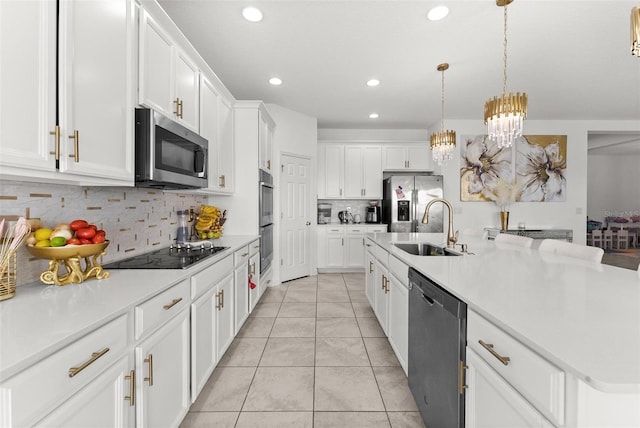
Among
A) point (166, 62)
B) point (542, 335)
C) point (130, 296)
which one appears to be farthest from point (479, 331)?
point (166, 62)

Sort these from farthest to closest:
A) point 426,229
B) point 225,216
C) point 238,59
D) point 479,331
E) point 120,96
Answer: point 426,229, point 225,216, point 238,59, point 120,96, point 479,331

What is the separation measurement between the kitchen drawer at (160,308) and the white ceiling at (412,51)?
218 centimetres

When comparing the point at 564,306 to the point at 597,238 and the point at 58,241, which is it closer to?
the point at 58,241

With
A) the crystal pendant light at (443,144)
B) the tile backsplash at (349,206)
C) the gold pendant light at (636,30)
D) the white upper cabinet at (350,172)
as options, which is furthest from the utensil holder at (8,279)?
the tile backsplash at (349,206)

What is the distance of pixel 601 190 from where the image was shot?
27.1ft

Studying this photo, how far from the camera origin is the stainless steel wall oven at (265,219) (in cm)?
343

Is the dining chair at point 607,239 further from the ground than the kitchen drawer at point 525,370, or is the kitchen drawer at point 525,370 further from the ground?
the kitchen drawer at point 525,370

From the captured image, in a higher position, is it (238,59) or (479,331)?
(238,59)

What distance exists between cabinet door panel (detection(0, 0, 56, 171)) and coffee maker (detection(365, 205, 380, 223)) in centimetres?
495

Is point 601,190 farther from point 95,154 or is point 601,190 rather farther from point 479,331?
point 95,154

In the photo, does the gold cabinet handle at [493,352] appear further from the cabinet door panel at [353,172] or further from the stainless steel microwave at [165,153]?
the cabinet door panel at [353,172]

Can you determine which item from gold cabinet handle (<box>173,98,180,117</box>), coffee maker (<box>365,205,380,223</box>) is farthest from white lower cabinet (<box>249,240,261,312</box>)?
coffee maker (<box>365,205,380,223</box>)

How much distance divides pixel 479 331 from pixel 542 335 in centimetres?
27

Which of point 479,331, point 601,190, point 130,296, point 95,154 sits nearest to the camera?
point 479,331
